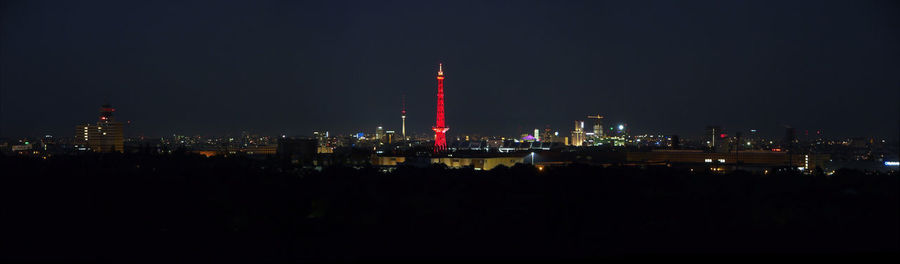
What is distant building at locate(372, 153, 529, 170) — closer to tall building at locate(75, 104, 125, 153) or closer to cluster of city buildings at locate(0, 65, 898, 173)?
cluster of city buildings at locate(0, 65, 898, 173)

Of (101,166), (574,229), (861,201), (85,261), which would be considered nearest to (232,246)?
(85,261)

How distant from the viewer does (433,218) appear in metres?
21.7

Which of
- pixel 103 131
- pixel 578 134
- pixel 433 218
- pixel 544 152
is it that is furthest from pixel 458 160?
pixel 578 134

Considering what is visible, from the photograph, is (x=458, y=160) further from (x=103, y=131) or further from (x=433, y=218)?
(x=103, y=131)

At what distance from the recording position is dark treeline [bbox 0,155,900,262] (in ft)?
64.4

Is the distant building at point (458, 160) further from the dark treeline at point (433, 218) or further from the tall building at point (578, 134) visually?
the tall building at point (578, 134)

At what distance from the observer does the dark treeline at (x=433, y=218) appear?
1964cm

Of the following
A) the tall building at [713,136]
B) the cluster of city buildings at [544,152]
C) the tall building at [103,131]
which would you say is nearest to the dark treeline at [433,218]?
the cluster of city buildings at [544,152]

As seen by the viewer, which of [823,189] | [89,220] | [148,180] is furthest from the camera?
[148,180]

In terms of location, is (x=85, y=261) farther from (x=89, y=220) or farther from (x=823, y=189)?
(x=823, y=189)

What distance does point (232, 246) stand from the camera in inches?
795

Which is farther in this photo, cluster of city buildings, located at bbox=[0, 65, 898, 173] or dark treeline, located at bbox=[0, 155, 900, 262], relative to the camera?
cluster of city buildings, located at bbox=[0, 65, 898, 173]

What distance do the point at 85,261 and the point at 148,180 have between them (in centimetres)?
706

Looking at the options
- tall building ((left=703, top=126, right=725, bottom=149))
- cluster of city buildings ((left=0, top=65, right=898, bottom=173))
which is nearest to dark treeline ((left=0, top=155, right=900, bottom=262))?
cluster of city buildings ((left=0, top=65, right=898, bottom=173))
